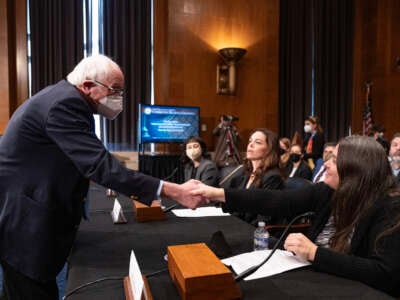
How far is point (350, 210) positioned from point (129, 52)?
18.7 feet

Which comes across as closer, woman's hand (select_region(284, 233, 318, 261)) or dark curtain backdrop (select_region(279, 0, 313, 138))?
woman's hand (select_region(284, 233, 318, 261))

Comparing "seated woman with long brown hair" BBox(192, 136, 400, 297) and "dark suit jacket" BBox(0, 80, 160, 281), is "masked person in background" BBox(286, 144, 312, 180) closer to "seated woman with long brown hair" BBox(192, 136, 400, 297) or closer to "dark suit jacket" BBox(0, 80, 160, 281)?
"seated woman with long brown hair" BBox(192, 136, 400, 297)

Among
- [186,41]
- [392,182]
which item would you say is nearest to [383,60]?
[186,41]

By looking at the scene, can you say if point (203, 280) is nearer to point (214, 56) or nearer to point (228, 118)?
point (228, 118)

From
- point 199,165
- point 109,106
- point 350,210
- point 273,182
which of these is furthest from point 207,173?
point 350,210

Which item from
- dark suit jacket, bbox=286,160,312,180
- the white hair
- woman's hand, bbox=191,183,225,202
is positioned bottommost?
dark suit jacket, bbox=286,160,312,180

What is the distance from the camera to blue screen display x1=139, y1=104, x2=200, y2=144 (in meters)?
5.56

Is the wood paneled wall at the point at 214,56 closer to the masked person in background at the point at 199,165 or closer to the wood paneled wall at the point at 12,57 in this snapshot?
the wood paneled wall at the point at 12,57

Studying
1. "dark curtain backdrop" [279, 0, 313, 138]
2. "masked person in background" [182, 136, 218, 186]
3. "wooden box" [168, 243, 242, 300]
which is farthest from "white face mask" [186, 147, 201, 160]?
"dark curtain backdrop" [279, 0, 313, 138]

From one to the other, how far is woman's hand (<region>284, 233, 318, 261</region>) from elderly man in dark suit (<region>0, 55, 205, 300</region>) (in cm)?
52

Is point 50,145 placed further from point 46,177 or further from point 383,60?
point 383,60

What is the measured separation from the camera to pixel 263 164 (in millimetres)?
2457

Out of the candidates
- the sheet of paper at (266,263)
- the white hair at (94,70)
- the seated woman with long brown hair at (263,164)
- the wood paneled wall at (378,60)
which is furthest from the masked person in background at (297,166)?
the wood paneled wall at (378,60)

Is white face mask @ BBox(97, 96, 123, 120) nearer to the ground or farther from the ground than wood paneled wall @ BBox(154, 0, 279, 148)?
nearer to the ground
